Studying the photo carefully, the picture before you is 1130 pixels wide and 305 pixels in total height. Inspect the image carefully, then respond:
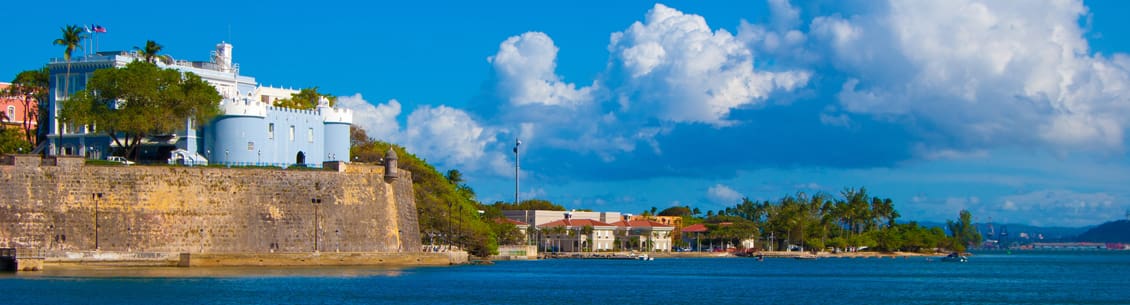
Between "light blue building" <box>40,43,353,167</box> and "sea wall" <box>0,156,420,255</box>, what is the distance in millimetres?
2586

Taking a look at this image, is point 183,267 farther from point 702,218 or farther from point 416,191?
point 702,218

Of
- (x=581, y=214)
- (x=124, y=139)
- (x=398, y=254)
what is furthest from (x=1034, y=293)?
(x=581, y=214)

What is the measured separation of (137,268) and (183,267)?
1.97 metres

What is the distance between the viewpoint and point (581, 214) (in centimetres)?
13725

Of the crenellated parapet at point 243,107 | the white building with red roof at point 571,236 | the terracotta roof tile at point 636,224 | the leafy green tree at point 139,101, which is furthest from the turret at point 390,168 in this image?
the terracotta roof tile at point 636,224

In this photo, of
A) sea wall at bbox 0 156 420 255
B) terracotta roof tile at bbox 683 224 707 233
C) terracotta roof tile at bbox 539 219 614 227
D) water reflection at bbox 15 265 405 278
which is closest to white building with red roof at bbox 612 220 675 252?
terracotta roof tile at bbox 539 219 614 227

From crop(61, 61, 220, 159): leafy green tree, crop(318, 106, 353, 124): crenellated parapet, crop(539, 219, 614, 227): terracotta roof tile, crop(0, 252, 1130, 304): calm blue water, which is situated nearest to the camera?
crop(0, 252, 1130, 304): calm blue water

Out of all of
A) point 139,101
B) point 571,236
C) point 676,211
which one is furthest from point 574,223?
point 139,101

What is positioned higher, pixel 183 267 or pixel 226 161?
pixel 226 161

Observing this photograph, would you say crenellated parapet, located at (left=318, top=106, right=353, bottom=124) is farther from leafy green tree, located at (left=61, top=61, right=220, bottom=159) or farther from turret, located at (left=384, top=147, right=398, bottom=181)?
leafy green tree, located at (left=61, top=61, right=220, bottom=159)

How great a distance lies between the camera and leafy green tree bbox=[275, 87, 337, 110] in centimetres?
7418

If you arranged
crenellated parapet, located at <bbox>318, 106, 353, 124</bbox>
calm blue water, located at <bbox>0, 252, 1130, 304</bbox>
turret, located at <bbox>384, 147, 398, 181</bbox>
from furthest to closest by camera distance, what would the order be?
crenellated parapet, located at <bbox>318, 106, 353, 124</bbox>, turret, located at <bbox>384, 147, 398, 181</bbox>, calm blue water, located at <bbox>0, 252, 1130, 304</bbox>

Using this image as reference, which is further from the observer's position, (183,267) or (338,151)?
(338,151)

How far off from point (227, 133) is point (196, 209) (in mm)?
6178
